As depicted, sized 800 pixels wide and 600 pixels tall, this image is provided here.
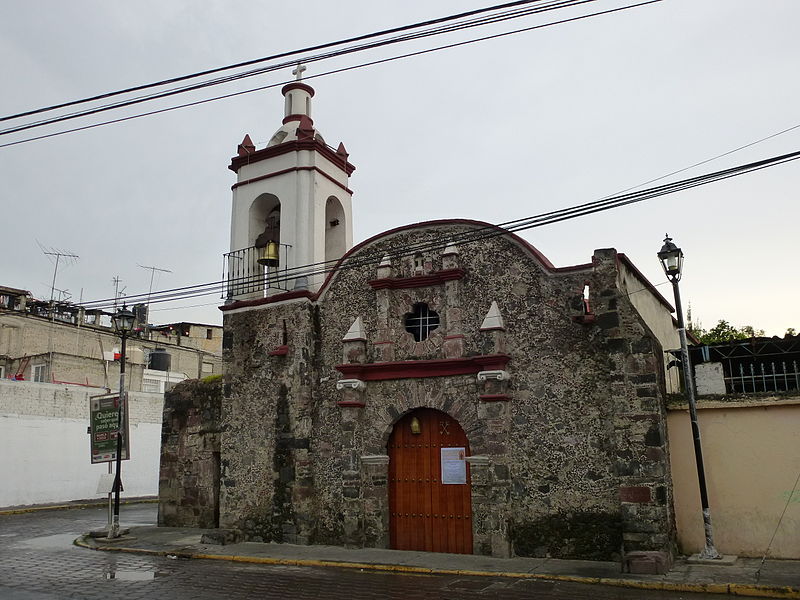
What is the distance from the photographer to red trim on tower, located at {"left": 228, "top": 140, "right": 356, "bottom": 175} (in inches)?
599

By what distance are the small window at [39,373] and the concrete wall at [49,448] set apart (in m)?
3.77

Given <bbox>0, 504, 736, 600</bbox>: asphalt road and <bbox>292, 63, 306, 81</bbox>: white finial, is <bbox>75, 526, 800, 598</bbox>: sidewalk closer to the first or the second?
<bbox>0, 504, 736, 600</bbox>: asphalt road

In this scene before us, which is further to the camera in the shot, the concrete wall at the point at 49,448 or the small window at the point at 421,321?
the concrete wall at the point at 49,448

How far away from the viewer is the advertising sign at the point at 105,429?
15.3m

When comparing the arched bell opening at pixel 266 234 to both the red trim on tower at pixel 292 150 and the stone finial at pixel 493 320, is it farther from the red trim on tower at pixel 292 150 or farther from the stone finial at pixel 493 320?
the stone finial at pixel 493 320

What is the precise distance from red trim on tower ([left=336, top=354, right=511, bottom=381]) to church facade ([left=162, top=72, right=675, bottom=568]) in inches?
1.4

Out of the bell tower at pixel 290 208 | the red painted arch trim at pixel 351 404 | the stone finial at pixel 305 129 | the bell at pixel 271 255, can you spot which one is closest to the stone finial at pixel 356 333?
the red painted arch trim at pixel 351 404

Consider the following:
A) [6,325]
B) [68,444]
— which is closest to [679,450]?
[68,444]

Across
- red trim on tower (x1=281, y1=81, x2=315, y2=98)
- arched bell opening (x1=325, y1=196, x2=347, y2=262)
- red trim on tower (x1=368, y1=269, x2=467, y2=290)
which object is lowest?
red trim on tower (x1=368, y1=269, x2=467, y2=290)

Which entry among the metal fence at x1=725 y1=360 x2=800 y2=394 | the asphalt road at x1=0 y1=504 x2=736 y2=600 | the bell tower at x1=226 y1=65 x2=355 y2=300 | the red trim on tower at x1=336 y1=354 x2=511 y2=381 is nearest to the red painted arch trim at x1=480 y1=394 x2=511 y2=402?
the red trim on tower at x1=336 y1=354 x2=511 y2=381

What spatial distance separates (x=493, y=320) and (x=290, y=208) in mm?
5452

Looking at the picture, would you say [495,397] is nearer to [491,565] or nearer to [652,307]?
[491,565]

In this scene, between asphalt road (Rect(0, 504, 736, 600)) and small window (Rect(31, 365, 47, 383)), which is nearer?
asphalt road (Rect(0, 504, 736, 600))

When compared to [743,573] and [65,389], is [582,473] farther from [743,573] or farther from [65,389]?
[65,389]
